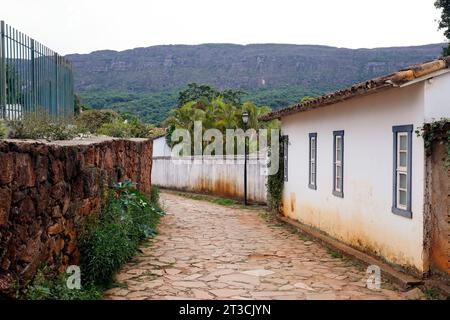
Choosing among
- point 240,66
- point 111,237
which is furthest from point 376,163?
point 240,66

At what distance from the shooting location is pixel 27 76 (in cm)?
937

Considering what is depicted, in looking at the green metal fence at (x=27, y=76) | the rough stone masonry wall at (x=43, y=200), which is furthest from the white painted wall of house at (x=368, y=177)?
the green metal fence at (x=27, y=76)

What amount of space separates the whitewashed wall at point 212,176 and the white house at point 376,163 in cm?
531

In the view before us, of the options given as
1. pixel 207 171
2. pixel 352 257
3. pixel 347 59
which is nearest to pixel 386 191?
pixel 352 257

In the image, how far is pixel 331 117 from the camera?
1124 cm

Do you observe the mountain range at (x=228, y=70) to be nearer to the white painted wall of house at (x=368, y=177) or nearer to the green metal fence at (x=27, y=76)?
the white painted wall of house at (x=368, y=177)

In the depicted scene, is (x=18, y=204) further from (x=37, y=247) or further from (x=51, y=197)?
(x=51, y=197)

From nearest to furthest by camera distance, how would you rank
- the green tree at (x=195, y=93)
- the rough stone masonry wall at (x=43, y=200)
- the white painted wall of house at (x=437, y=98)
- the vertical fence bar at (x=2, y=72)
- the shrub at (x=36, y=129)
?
the rough stone masonry wall at (x=43, y=200) → the shrub at (x=36, y=129) → the white painted wall of house at (x=437, y=98) → the vertical fence bar at (x=2, y=72) → the green tree at (x=195, y=93)

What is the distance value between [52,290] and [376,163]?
5724mm

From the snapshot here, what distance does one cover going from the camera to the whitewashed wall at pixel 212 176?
61.7 ft

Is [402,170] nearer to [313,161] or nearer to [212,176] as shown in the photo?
[313,161]

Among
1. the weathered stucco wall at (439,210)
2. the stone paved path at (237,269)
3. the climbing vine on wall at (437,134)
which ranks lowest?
the stone paved path at (237,269)

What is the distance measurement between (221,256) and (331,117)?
12.8ft

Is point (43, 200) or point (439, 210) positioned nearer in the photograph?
point (43, 200)
